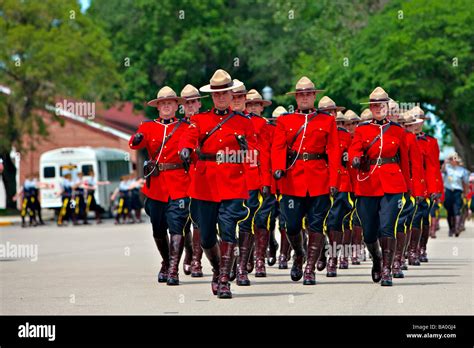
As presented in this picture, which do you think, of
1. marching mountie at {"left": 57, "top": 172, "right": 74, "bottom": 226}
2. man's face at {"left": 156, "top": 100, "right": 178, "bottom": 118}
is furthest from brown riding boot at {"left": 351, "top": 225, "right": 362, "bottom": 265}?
marching mountie at {"left": 57, "top": 172, "right": 74, "bottom": 226}

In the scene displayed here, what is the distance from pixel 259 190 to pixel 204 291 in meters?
1.99

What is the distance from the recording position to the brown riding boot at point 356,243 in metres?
18.8

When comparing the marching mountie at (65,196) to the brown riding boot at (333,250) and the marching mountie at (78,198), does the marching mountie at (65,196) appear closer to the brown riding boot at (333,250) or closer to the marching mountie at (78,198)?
the marching mountie at (78,198)

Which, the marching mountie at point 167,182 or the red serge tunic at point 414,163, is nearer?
the marching mountie at point 167,182

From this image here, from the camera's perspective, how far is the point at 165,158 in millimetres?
15344

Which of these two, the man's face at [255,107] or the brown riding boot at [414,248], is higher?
the man's face at [255,107]

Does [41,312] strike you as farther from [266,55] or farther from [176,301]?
[266,55]

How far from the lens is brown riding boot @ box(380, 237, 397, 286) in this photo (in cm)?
1471

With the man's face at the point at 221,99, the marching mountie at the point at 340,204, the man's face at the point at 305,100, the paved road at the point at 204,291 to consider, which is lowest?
the paved road at the point at 204,291

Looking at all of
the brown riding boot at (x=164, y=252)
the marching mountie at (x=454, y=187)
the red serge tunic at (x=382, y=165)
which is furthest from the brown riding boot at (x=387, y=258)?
the marching mountie at (x=454, y=187)

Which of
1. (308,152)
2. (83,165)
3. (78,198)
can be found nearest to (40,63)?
(83,165)

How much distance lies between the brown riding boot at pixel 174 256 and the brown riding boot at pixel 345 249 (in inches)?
117

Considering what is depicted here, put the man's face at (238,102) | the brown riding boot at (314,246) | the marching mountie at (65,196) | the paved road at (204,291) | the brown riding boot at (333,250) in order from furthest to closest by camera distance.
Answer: the marching mountie at (65,196) < the brown riding boot at (333,250) < the man's face at (238,102) < the brown riding boot at (314,246) < the paved road at (204,291)
